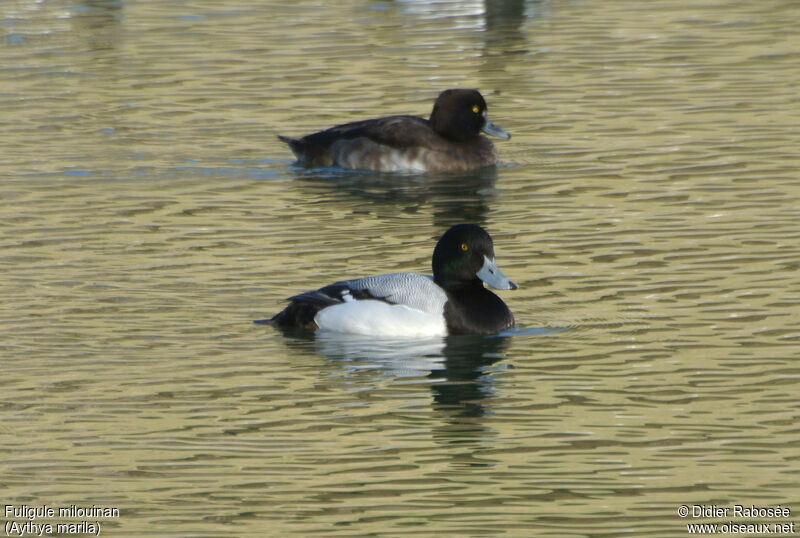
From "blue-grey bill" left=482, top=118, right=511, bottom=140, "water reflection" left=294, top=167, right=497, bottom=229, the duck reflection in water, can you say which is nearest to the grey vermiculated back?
the duck reflection in water

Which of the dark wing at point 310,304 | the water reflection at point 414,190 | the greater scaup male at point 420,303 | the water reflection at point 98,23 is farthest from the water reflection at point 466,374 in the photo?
the water reflection at point 98,23

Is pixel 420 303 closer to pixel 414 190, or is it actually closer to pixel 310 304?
pixel 310 304

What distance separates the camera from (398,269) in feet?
45.4

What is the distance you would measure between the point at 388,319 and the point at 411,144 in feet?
23.3

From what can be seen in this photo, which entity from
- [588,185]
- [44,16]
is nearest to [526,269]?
[588,185]

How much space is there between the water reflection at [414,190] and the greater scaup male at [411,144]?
5.1 inches

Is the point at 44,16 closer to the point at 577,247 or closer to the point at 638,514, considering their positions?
the point at 577,247

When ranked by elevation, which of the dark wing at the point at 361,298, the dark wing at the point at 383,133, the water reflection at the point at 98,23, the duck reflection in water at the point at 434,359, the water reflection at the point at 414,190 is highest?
the dark wing at the point at 361,298

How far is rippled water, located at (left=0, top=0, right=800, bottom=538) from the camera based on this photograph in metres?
8.92

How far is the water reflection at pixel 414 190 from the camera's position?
55.0 ft

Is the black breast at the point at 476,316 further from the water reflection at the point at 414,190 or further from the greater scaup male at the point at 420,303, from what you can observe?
the water reflection at the point at 414,190

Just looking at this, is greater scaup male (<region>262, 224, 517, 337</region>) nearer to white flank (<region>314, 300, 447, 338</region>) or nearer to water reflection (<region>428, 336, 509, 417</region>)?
white flank (<region>314, 300, 447, 338</region>)

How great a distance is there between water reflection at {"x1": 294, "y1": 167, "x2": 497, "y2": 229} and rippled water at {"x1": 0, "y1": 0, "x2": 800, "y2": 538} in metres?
0.06

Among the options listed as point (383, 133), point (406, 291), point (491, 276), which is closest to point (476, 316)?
point (491, 276)
